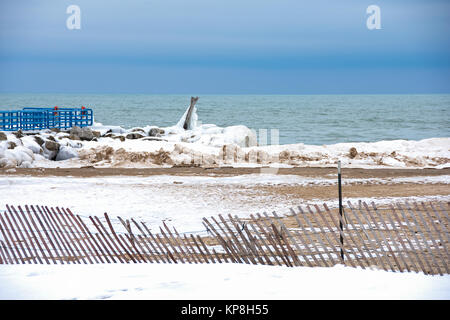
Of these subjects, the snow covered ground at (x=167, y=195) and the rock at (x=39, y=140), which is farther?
the rock at (x=39, y=140)

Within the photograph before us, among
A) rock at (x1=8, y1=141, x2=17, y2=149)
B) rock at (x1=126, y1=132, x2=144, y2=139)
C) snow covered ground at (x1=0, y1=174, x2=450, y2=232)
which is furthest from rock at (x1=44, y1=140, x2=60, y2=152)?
rock at (x1=126, y1=132, x2=144, y2=139)

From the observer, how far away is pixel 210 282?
7.69m

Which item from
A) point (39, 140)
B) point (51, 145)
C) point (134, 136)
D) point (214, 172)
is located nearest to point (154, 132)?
point (134, 136)

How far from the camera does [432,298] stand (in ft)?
22.6

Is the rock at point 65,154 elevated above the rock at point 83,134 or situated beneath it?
situated beneath

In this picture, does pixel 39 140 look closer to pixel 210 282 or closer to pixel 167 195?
pixel 167 195

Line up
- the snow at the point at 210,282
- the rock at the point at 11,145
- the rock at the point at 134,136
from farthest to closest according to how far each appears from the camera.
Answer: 1. the rock at the point at 134,136
2. the rock at the point at 11,145
3. the snow at the point at 210,282

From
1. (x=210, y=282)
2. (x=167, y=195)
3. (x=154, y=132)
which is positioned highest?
(x=154, y=132)

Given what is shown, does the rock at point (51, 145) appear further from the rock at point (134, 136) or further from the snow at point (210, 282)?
the snow at point (210, 282)

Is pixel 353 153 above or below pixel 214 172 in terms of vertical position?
above

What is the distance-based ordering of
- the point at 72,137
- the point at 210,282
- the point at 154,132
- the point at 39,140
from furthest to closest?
the point at 154,132 < the point at 72,137 < the point at 39,140 < the point at 210,282

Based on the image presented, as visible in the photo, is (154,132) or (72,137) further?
(154,132)

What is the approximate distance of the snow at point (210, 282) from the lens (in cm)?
718

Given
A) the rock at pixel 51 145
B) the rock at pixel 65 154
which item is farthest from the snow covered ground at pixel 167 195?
the rock at pixel 51 145
